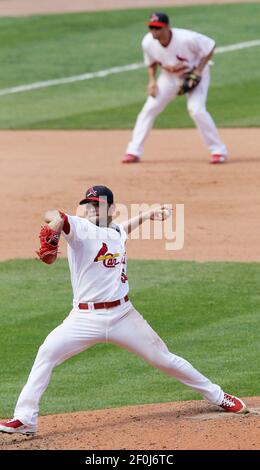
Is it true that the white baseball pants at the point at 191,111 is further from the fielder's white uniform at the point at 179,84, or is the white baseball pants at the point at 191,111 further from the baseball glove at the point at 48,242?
the baseball glove at the point at 48,242

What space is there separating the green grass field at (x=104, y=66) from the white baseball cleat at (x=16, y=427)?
13.2 metres

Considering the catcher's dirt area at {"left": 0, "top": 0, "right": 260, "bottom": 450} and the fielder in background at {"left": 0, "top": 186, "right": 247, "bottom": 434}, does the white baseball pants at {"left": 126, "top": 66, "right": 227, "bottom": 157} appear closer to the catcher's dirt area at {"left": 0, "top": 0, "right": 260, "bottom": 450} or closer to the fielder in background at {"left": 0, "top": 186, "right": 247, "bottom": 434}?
the catcher's dirt area at {"left": 0, "top": 0, "right": 260, "bottom": 450}

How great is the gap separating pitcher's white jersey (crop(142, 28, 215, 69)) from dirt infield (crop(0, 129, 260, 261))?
5.05ft

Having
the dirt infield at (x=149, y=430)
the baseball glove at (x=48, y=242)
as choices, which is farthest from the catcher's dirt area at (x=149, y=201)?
the baseball glove at (x=48, y=242)

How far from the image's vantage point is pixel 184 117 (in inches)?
874

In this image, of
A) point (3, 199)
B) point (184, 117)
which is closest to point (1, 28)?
point (184, 117)

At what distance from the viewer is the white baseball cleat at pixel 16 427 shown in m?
8.60

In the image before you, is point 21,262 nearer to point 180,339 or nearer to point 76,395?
point 180,339

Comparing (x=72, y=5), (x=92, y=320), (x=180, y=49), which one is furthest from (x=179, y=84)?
(x=72, y=5)

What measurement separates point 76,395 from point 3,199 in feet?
Result: 24.4

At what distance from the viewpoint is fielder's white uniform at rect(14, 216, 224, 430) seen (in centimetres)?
859

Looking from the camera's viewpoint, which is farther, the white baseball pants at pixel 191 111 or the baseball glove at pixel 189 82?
the white baseball pants at pixel 191 111

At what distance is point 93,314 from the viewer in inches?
342

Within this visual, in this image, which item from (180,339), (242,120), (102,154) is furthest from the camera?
(242,120)
